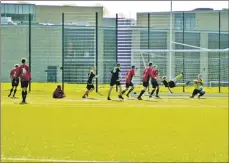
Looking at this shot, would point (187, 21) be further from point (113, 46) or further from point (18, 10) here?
point (18, 10)

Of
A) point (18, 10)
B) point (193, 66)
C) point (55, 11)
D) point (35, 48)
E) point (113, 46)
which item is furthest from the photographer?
point (18, 10)

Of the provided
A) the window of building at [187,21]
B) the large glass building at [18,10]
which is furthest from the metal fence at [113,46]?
the large glass building at [18,10]

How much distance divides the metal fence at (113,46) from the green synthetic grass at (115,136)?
16.8 m

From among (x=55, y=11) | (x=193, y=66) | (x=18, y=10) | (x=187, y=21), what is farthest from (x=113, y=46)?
(x=18, y=10)

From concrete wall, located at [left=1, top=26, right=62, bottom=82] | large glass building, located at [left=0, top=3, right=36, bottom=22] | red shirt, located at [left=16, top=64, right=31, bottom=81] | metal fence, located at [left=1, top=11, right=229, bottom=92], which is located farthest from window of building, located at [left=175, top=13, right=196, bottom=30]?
red shirt, located at [left=16, top=64, right=31, bottom=81]

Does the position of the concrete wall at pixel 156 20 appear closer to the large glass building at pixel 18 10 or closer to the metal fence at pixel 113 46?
the metal fence at pixel 113 46

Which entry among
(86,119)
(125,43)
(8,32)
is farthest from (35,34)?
(86,119)

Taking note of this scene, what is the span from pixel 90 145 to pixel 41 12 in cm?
5424

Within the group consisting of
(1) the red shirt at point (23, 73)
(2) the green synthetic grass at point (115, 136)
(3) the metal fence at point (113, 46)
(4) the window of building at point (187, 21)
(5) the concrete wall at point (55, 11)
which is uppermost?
(5) the concrete wall at point (55, 11)

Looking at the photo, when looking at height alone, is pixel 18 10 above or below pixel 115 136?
above

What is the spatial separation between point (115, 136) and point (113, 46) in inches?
1123

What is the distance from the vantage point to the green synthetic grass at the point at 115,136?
30.6ft

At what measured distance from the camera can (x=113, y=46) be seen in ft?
132

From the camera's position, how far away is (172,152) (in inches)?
382
